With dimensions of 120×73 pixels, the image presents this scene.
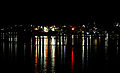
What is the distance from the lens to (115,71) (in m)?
7.98

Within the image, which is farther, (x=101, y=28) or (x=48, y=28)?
(x=48, y=28)

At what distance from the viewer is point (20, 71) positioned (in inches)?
318

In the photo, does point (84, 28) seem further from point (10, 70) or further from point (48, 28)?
point (10, 70)

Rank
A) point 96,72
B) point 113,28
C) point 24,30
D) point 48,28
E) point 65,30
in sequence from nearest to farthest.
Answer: point 96,72
point 113,28
point 24,30
point 65,30
point 48,28

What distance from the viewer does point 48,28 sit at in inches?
2484

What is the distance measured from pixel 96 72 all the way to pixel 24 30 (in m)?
46.3

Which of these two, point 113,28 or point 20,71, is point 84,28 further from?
point 20,71

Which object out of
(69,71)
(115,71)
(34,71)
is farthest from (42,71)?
(115,71)

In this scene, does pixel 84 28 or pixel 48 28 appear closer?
pixel 84 28

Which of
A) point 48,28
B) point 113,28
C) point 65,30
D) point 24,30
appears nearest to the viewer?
point 113,28

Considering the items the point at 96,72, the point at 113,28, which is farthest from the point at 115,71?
the point at 113,28

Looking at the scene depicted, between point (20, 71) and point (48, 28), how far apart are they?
55091 mm

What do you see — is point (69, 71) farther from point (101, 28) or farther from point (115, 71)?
point (101, 28)

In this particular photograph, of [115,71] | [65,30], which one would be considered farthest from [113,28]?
[115,71]
